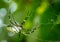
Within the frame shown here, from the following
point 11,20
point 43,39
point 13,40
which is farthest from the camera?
point 13,40

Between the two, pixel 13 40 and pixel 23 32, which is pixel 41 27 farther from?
pixel 13 40

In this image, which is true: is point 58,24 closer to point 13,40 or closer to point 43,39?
point 43,39

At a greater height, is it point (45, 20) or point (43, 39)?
point (45, 20)

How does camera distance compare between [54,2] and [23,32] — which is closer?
[23,32]

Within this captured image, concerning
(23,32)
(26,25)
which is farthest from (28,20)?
(23,32)

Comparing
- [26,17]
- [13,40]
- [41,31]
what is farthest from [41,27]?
[13,40]

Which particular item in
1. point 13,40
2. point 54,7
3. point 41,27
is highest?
point 54,7

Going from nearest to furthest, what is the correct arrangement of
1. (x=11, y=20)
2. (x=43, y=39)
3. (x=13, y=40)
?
1. (x=11, y=20)
2. (x=43, y=39)
3. (x=13, y=40)
